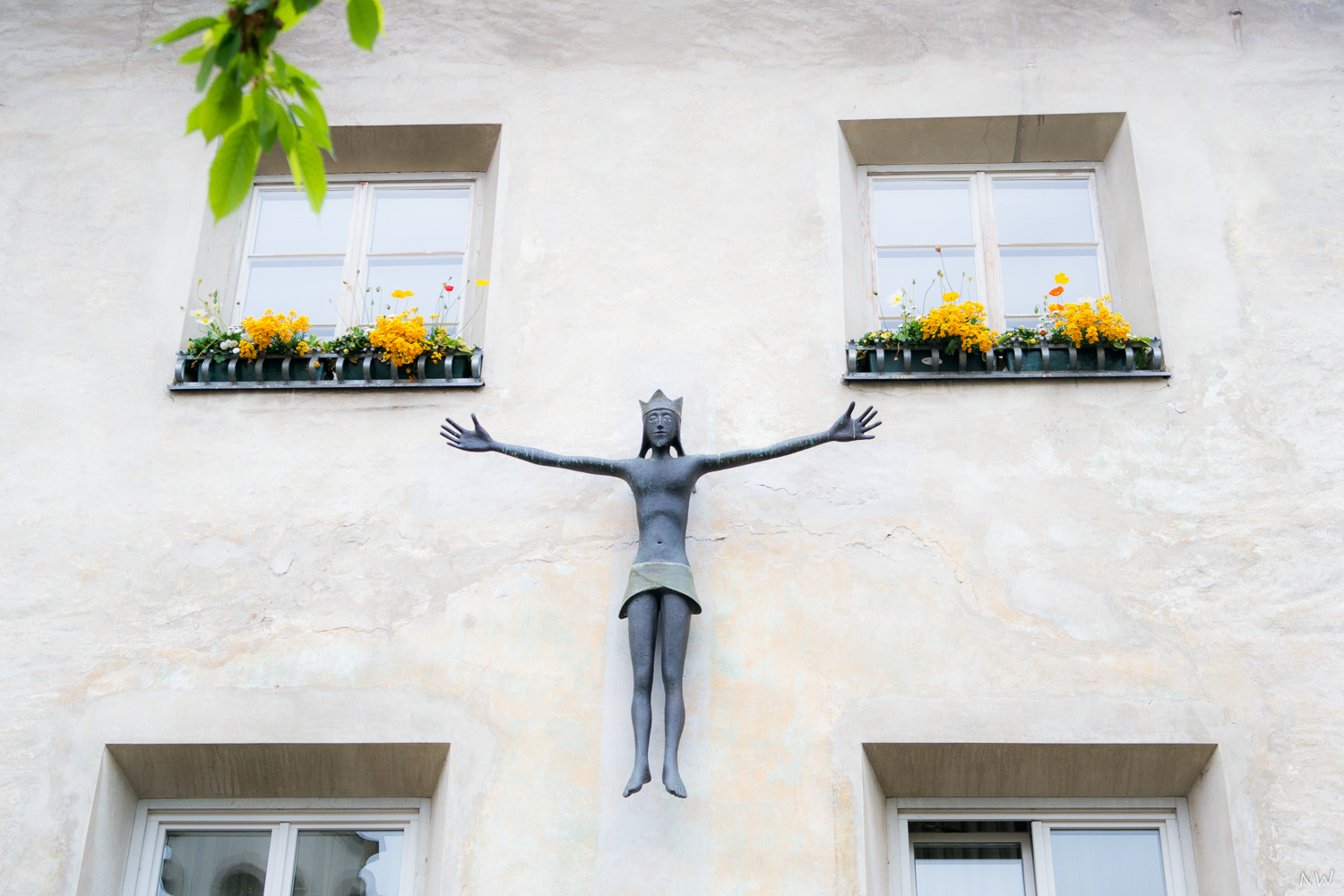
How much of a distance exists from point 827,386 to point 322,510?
2.25 m

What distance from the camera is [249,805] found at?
5988mm

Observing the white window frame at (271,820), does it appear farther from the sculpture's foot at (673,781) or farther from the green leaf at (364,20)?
the green leaf at (364,20)

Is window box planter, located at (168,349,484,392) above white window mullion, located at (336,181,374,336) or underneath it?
underneath

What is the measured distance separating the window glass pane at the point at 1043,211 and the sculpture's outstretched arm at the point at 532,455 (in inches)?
99.4

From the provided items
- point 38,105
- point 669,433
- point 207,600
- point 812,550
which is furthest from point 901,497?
point 38,105

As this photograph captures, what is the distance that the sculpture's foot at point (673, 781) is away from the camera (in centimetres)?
538

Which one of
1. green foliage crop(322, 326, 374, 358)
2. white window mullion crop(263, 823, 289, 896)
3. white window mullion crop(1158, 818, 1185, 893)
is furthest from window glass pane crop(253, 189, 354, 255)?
white window mullion crop(1158, 818, 1185, 893)

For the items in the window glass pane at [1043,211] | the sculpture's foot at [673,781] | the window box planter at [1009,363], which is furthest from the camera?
the window glass pane at [1043,211]

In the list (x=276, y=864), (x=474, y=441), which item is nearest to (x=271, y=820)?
(x=276, y=864)

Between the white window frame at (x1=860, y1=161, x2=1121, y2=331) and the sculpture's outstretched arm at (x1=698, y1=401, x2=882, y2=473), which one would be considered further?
the white window frame at (x1=860, y1=161, x2=1121, y2=331)

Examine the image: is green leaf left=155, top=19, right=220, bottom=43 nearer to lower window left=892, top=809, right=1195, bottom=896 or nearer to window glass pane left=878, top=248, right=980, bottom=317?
lower window left=892, top=809, right=1195, bottom=896

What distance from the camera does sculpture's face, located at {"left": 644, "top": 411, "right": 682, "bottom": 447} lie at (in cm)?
607

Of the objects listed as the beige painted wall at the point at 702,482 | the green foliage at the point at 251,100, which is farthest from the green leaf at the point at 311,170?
the beige painted wall at the point at 702,482

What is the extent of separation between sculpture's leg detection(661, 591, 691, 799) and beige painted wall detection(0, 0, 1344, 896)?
188 millimetres
